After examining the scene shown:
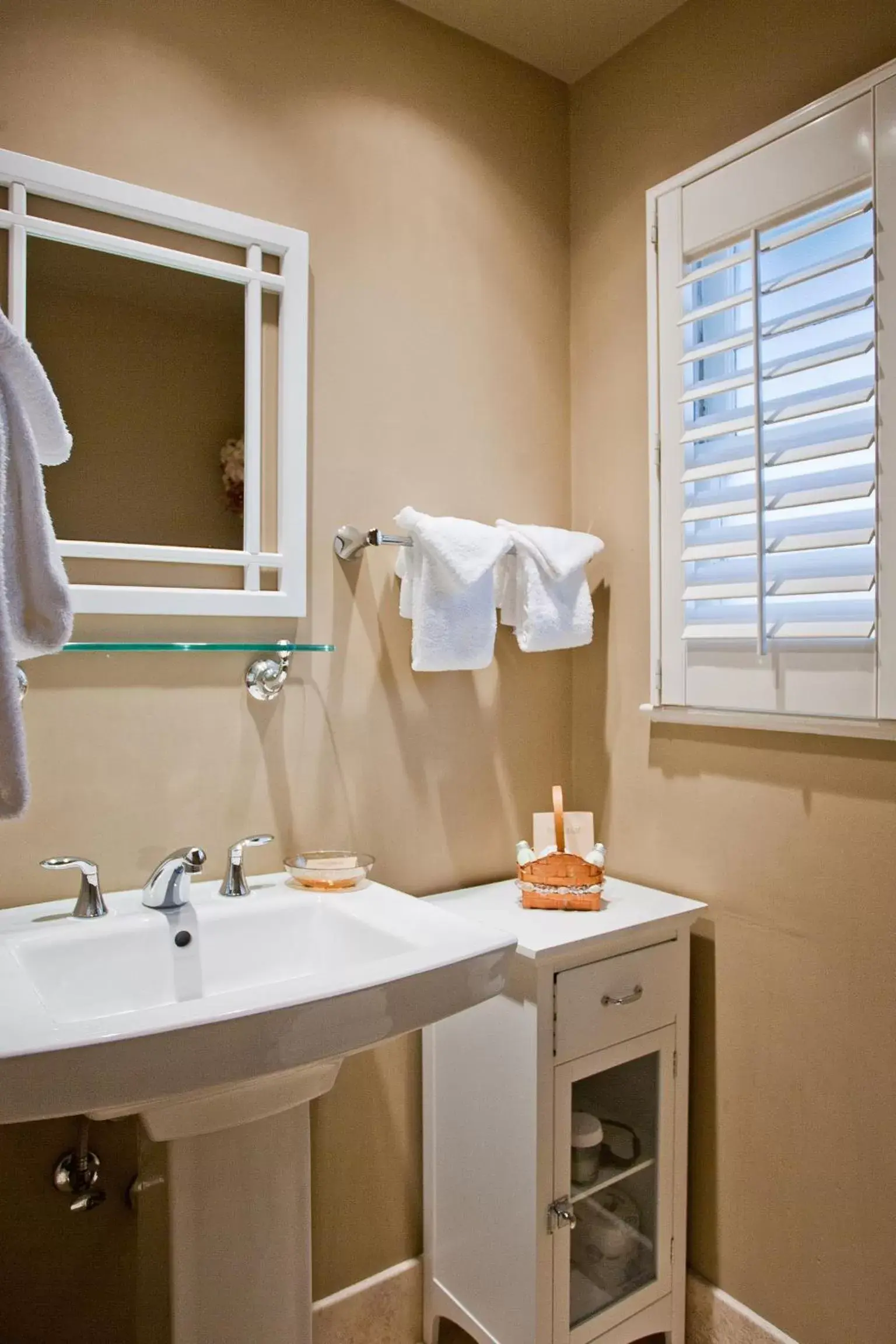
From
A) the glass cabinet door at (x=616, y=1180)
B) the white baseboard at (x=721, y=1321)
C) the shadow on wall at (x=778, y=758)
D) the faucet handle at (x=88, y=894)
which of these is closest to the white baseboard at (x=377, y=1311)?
the glass cabinet door at (x=616, y=1180)

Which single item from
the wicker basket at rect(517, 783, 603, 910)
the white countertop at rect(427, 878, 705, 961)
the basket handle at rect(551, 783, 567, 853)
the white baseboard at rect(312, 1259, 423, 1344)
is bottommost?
the white baseboard at rect(312, 1259, 423, 1344)

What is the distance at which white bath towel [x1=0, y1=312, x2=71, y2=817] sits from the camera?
3.21 ft

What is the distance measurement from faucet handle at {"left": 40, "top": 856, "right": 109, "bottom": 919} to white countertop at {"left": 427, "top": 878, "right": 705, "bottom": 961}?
58 centimetres

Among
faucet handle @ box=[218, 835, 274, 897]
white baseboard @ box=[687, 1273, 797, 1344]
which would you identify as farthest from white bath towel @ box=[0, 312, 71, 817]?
white baseboard @ box=[687, 1273, 797, 1344]

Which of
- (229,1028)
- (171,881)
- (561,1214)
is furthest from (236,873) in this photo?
(561,1214)

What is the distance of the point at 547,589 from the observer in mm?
1696

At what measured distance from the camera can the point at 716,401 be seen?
165 centimetres

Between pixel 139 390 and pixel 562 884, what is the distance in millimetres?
1063

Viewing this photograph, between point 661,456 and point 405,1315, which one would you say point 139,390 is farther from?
point 405,1315

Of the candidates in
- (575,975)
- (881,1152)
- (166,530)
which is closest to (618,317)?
(166,530)

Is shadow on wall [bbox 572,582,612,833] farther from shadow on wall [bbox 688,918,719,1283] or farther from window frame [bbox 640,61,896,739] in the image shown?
shadow on wall [bbox 688,918,719,1283]

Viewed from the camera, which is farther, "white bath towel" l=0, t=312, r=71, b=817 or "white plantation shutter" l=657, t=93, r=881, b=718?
"white plantation shutter" l=657, t=93, r=881, b=718

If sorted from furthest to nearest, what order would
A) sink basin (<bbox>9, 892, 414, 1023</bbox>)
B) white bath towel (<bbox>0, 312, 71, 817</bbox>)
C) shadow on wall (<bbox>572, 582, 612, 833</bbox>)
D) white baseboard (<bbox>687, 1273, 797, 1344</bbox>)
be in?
shadow on wall (<bbox>572, 582, 612, 833</bbox>) < white baseboard (<bbox>687, 1273, 797, 1344</bbox>) < sink basin (<bbox>9, 892, 414, 1023</bbox>) < white bath towel (<bbox>0, 312, 71, 817</bbox>)

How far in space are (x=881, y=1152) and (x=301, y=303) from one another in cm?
163
